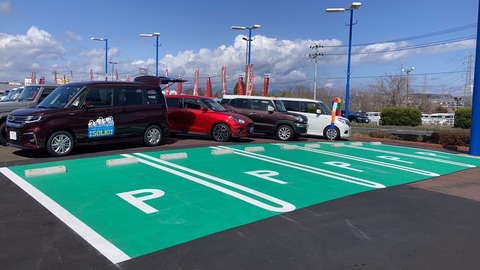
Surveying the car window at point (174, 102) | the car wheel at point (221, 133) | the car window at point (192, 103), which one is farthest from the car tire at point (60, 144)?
the car wheel at point (221, 133)

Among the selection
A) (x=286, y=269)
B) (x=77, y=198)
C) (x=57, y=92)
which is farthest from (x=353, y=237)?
(x=57, y=92)

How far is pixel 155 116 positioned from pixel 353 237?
825 cm

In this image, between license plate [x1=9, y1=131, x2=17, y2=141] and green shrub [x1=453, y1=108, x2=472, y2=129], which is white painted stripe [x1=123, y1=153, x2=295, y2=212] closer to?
license plate [x1=9, y1=131, x2=17, y2=141]

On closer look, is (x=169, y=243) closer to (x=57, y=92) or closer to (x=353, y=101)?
(x=57, y=92)

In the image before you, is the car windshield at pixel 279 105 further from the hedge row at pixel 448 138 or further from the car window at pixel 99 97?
the car window at pixel 99 97

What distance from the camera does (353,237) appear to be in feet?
14.7

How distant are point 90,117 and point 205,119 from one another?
4784 millimetres

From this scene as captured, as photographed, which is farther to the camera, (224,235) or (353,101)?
(353,101)

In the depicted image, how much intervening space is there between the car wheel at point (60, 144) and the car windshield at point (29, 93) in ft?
11.9

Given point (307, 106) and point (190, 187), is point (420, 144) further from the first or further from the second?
point (190, 187)

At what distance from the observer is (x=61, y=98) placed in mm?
9750

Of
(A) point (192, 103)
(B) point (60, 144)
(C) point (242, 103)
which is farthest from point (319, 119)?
(B) point (60, 144)

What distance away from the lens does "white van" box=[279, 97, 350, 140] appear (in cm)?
1631

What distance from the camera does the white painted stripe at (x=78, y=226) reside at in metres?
3.81
